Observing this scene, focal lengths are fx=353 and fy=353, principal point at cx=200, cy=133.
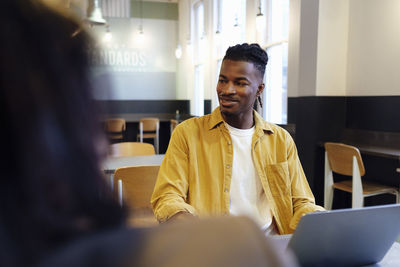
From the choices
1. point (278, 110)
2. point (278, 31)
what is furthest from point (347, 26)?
point (278, 110)

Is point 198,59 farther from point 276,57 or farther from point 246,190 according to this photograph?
point 246,190

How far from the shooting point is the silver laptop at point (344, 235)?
2.66 feet

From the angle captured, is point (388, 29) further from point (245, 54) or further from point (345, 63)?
point (245, 54)

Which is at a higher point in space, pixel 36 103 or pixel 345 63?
pixel 345 63

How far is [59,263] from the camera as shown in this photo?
0.32 m

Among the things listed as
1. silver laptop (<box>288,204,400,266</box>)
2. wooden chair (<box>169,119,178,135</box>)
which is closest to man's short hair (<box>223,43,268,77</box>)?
silver laptop (<box>288,204,400,266</box>)

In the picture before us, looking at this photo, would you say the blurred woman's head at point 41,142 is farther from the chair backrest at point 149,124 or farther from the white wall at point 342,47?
the chair backrest at point 149,124

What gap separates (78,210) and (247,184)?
119cm

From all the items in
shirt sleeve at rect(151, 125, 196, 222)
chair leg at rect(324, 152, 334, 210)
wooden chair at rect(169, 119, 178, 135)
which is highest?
shirt sleeve at rect(151, 125, 196, 222)

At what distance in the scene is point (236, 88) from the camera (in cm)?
157

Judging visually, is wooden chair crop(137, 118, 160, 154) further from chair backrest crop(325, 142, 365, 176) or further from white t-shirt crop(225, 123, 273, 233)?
white t-shirt crop(225, 123, 273, 233)

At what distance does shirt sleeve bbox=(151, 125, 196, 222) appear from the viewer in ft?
4.36

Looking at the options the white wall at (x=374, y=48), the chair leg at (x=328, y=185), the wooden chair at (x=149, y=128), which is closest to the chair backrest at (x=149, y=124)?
the wooden chair at (x=149, y=128)

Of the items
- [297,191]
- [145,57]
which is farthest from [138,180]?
[145,57]
